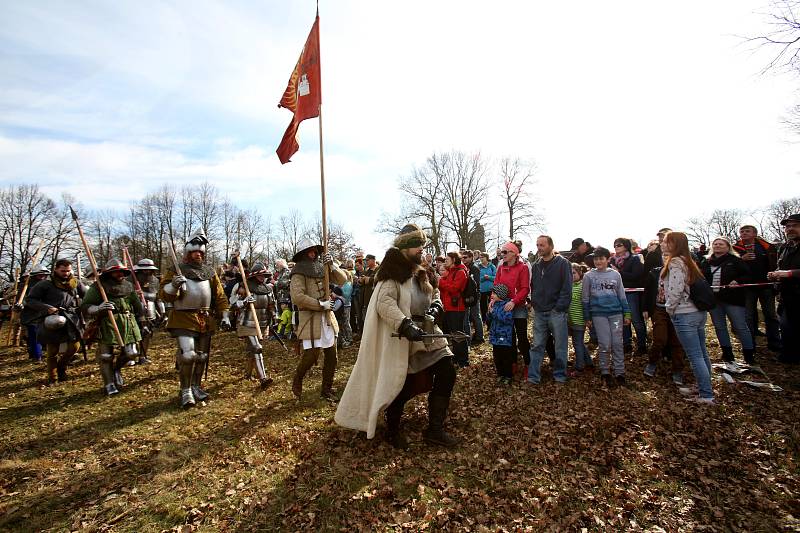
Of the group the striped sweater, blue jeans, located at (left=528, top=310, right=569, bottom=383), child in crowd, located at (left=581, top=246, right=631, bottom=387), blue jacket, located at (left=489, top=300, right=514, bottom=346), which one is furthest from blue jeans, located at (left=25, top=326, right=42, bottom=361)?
child in crowd, located at (left=581, top=246, right=631, bottom=387)

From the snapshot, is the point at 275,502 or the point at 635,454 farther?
the point at 635,454

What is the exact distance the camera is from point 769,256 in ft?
24.5

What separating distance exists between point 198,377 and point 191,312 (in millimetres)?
1130

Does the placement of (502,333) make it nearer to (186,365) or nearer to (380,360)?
(380,360)

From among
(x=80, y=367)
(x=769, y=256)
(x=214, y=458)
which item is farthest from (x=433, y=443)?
(x=80, y=367)

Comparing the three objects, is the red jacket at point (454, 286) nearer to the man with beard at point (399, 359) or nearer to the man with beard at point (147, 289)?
the man with beard at point (399, 359)

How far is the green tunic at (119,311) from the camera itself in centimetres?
732

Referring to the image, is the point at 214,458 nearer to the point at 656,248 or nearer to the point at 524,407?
the point at 524,407

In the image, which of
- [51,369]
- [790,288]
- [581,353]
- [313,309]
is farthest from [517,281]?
[51,369]

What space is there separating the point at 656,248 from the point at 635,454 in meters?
5.23

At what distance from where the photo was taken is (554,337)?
6594 mm

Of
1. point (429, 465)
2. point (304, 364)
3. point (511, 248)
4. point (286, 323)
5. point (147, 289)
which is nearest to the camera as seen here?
point (429, 465)

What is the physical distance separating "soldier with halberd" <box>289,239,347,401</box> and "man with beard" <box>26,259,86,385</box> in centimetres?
520

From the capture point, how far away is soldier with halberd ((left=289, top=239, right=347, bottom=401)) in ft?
20.3
